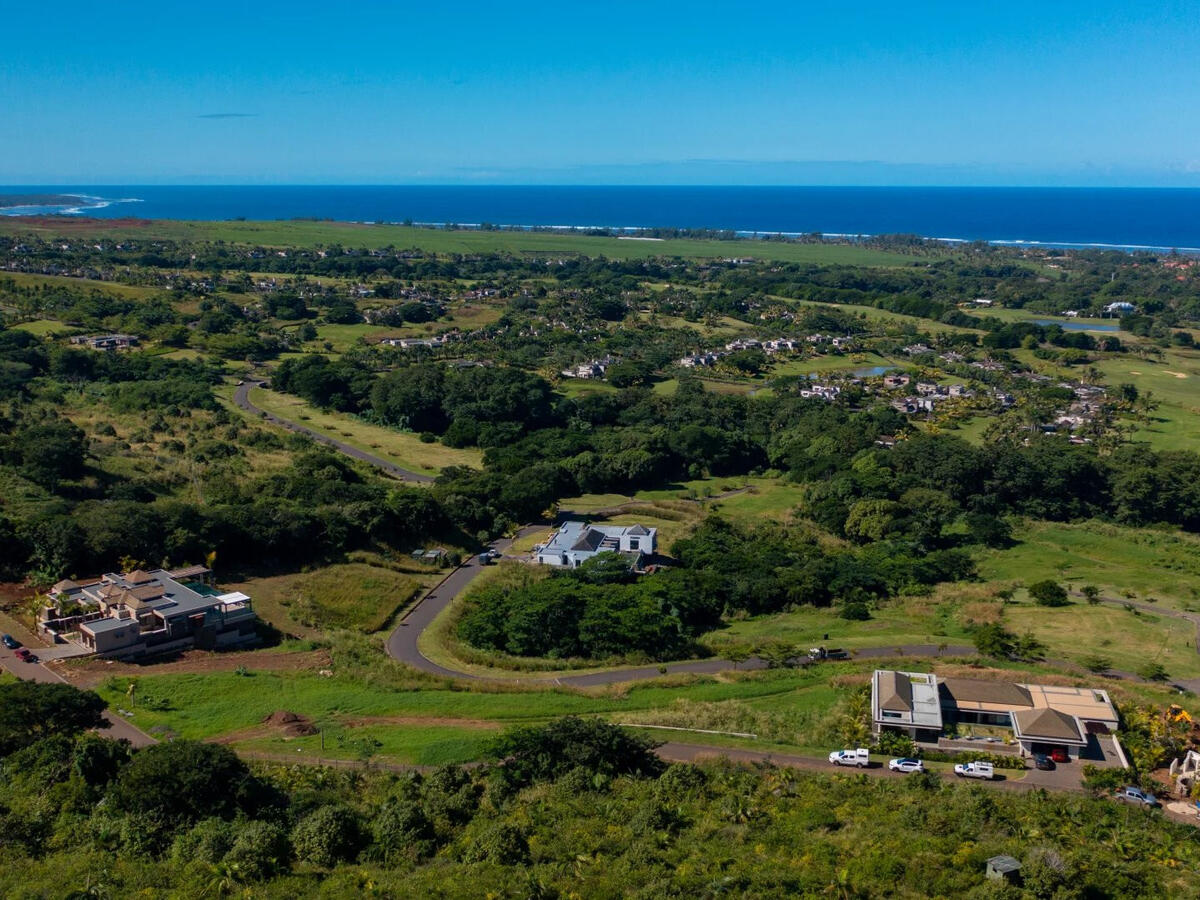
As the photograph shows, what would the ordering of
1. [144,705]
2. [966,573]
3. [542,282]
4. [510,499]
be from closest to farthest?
[144,705] → [966,573] → [510,499] → [542,282]

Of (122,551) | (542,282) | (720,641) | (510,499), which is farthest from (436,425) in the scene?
(542,282)

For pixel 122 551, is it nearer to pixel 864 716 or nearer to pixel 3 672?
pixel 3 672

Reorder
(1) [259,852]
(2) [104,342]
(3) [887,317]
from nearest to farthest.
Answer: (1) [259,852] → (2) [104,342] → (3) [887,317]

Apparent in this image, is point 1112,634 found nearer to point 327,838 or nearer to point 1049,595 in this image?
point 1049,595

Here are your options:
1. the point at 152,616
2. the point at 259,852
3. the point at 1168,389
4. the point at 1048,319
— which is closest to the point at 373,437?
the point at 152,616

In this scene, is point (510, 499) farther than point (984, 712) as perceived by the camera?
Yes

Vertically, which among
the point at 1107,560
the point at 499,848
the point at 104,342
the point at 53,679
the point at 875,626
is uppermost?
the point at 104,342
